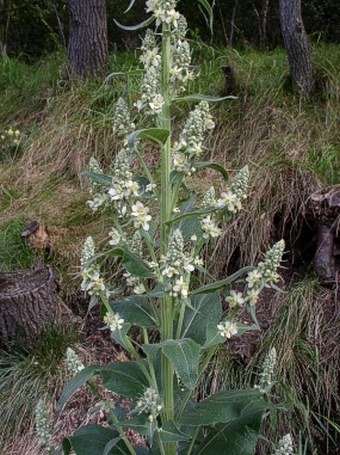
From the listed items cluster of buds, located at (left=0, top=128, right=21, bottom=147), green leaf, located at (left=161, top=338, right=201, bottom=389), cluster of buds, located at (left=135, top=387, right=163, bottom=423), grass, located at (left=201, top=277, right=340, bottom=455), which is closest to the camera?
green leaf, located at (left=161, top=338, right=201, bottom=389)

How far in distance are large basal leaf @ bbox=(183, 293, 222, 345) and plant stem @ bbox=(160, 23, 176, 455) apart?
0.08 metres

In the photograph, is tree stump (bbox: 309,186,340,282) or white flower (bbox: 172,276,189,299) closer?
white flower (bbox: 172,276,189,299)

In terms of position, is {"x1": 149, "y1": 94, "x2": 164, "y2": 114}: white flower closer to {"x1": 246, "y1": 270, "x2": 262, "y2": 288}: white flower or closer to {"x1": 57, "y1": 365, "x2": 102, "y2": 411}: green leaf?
{"x1": 246, "y1": 270, "x2": 262, "y2": 288}: white flower

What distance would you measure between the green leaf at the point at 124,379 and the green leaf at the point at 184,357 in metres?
0.19

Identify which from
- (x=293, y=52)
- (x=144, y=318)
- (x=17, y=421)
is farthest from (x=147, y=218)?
(x=293, y=52)

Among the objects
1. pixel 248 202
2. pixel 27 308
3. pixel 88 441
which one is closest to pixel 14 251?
pixel 27 308

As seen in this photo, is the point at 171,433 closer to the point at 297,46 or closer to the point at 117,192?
the point at 117,192

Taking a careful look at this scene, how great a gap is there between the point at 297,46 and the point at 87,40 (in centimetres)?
145

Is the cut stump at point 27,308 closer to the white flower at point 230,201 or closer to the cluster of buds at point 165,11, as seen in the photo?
the white flower at point 230,201

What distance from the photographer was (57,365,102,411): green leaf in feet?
4.85

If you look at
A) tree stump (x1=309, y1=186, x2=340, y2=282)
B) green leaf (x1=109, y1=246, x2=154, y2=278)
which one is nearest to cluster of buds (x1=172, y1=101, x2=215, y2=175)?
green leaf (x1=109, y1=246, x2=154, y2=278)

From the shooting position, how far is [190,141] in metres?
1.48

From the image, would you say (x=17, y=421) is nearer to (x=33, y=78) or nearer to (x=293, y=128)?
Result: (x=293, y=128)

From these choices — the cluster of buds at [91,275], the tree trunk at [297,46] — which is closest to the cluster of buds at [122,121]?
the cluster of buds at [91,275]
